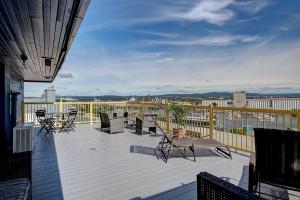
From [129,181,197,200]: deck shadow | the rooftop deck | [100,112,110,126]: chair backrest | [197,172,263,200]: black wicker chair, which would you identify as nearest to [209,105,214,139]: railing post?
the rooftop deck

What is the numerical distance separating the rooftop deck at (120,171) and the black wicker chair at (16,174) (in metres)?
0.63

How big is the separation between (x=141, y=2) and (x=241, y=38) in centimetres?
1005

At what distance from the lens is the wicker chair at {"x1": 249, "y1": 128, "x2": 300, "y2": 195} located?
2.34 meters

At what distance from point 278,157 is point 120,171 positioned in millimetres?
2626

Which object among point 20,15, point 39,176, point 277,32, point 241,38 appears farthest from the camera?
point 241,38

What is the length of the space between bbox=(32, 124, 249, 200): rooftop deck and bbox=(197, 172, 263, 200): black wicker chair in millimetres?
1569

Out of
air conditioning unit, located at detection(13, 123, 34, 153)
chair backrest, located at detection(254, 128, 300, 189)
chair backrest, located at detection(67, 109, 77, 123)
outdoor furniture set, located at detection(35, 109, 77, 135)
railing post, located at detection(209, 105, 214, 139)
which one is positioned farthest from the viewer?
chair backrest, located at detection(67, 109, 77, 123)

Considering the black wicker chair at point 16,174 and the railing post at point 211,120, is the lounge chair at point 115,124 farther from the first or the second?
the black wicker chair at point 16,174

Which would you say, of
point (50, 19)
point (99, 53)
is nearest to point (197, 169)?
point (50, 19)

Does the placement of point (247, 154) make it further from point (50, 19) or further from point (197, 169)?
point (50, 19)

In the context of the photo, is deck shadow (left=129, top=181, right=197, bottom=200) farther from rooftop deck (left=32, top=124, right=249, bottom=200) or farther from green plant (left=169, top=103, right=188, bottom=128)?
green plant (left=169, top=103, right=188, bottom=128)

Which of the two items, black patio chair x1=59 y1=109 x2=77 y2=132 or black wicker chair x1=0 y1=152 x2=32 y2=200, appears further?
black patio chair x1=59 y1=109 x2=77 y2=132

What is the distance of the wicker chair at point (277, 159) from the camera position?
2.34 metres

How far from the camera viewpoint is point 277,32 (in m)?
15.1
